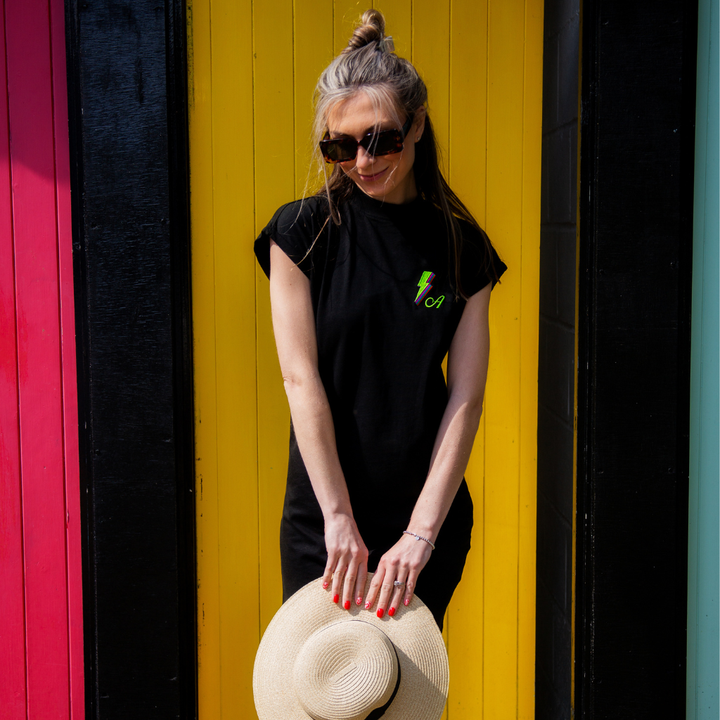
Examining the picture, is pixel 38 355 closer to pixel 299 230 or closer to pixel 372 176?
pixel 299 230

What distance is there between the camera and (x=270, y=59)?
7.50 ft

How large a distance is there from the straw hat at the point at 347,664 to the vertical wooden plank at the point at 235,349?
757 millimetres

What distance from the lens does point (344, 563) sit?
1695mm

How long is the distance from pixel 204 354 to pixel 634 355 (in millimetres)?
1342

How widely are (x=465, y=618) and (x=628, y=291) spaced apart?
1.24m

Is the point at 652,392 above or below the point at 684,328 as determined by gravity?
below

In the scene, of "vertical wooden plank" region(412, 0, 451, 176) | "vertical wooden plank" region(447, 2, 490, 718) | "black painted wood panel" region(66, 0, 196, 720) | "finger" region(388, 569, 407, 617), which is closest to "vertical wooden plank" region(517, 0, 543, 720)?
"vertical wooden plank" region(447, 2, 490, 718)

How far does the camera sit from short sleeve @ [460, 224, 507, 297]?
→ 188cm

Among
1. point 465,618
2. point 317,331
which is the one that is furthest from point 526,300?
point 465,618

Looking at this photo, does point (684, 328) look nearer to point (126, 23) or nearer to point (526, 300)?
point (526, 300)

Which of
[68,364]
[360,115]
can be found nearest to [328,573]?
[360,115]

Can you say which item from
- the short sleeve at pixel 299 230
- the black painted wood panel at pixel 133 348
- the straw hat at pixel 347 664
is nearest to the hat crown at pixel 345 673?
the straw hat at pixel 347 664

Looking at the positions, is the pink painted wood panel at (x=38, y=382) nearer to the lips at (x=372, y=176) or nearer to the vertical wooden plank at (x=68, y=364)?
the vertical wooden plank at (x=68, y=364)

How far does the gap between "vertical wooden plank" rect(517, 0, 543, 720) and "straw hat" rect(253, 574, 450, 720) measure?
0.87 m
